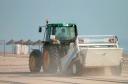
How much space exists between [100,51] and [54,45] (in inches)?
149

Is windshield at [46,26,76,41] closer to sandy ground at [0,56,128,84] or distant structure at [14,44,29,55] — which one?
sandy ground at [0,56,128,84]

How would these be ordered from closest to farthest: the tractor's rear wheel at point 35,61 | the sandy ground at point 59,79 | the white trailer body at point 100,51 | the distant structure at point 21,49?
the sandy ground at point 59,79
the white trailer body at point 100,51
the tractor's rear wheel at point 35,61
the distant structure at point 21,49

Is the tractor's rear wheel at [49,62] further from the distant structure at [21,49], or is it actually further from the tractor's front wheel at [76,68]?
the distant structure at [21,49]

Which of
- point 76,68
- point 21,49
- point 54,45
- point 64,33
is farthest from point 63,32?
point 21,49

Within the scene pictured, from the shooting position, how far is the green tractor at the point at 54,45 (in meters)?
31.2

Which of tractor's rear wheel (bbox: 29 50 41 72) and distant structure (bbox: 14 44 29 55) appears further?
distant structure (bbox: 14 44 29 55)

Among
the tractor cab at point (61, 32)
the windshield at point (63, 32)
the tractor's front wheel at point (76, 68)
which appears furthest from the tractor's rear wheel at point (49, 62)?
the tractor's front wheel at point (76, 68)

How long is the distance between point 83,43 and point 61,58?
2030 mm

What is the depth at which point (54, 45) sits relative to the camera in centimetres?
3170

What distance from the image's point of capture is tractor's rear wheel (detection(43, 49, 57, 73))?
103 feet

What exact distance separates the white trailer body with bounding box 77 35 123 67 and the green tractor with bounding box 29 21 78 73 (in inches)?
Result: 61.0

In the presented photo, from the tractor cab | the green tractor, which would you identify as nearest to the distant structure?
the green tractor

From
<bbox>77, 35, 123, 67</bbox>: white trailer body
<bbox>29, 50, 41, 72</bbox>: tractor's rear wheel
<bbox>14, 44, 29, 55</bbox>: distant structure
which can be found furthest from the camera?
<bbox>14, 44, 29, 55</bbox>: distant structure

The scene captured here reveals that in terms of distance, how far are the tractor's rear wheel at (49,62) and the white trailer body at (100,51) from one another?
268 cm
